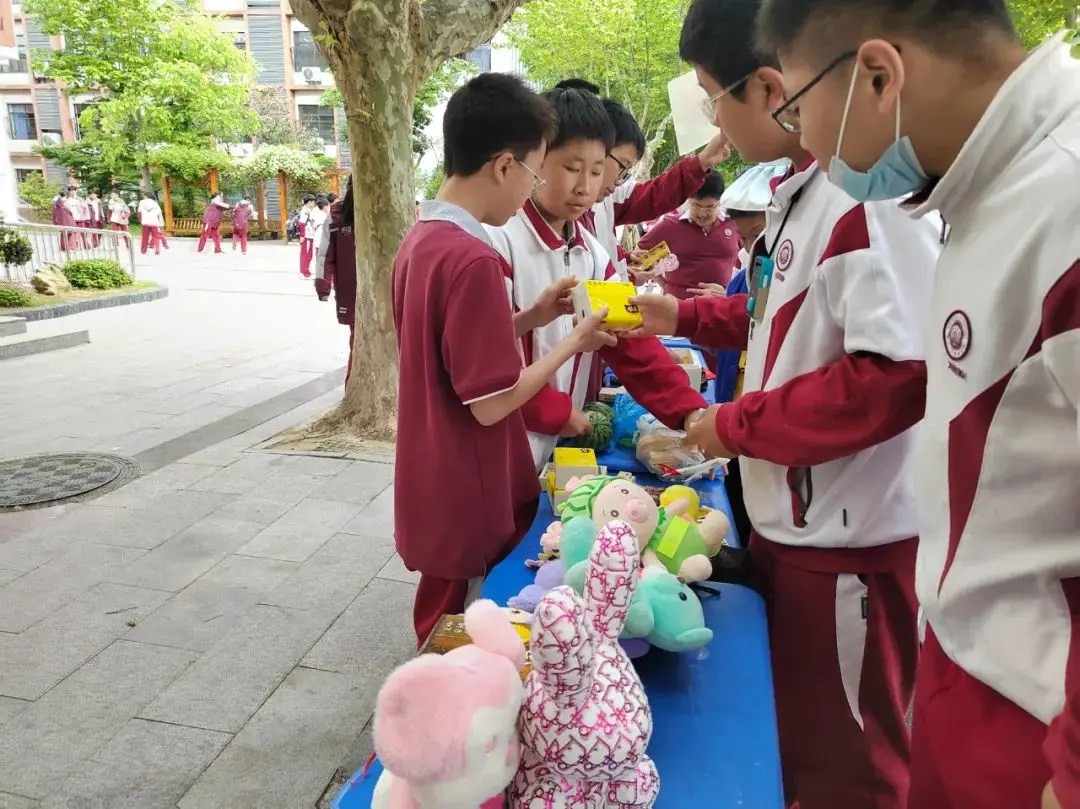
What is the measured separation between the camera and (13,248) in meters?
11.0

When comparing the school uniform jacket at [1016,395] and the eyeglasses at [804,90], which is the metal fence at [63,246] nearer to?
the eyeglasses at [804,90]

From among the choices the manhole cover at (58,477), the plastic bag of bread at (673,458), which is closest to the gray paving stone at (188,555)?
the manhole cover at (58,477)

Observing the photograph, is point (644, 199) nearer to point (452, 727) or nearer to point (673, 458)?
point (673, 458)

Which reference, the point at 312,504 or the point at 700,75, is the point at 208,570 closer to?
the point at 312,504

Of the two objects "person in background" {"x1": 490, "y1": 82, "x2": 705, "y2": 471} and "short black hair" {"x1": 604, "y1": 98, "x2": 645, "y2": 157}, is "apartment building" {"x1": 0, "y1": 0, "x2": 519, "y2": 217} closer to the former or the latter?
"short black hair" {"x1": 604, "y1": 98, "x2": 645, "y2": 157}

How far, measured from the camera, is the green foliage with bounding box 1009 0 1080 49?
0.91 meters

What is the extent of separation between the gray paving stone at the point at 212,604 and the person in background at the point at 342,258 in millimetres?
2194

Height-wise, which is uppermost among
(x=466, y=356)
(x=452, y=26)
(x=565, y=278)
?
(x=452, y=26)

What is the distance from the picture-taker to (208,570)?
3.45m

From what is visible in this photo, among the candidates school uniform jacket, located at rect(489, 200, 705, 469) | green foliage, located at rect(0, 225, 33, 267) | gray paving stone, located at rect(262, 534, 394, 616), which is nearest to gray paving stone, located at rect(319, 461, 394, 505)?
gray paving stone, located at rect(262, 534, 394, 616)

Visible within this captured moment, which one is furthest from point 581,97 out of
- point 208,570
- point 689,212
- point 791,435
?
point 689,212

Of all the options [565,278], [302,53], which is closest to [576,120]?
[565,278]

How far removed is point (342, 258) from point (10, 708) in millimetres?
3847

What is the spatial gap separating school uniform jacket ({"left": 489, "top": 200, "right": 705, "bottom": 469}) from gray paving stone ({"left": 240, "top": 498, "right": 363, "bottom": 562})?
182cm
